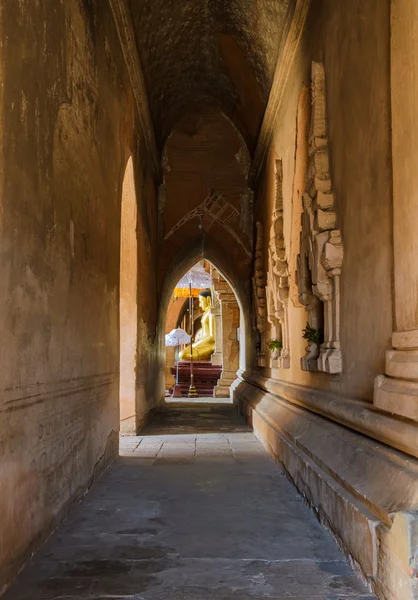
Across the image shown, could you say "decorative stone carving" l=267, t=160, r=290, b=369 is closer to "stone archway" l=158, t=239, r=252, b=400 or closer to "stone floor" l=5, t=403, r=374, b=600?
"stone floor" l=5, t=403, r=374, b=600

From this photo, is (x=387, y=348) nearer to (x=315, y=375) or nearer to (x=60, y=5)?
(x=315, y=375)

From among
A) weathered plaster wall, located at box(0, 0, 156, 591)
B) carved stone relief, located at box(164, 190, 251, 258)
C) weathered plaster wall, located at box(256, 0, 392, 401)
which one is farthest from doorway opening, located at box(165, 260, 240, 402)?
weathered plaster wall, located at box(256, 0, 392, 401)

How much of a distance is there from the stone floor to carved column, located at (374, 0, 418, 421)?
859mm

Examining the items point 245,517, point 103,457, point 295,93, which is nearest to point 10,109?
point 245,517

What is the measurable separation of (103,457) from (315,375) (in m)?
1.89

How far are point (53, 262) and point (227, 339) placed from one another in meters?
11.7

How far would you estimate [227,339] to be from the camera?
48.1 feet

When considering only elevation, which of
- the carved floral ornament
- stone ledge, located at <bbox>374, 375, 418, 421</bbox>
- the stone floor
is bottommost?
the stone floor

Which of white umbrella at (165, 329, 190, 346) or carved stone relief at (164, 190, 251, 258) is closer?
carved stone relief at (164, 190, 251, 258)

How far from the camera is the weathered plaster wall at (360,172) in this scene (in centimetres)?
286

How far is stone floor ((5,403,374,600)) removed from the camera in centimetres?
230

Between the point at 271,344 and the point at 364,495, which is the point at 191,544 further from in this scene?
the point at 271,344

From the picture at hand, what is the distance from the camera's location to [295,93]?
576cm

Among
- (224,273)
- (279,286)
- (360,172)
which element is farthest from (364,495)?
(224,273)
